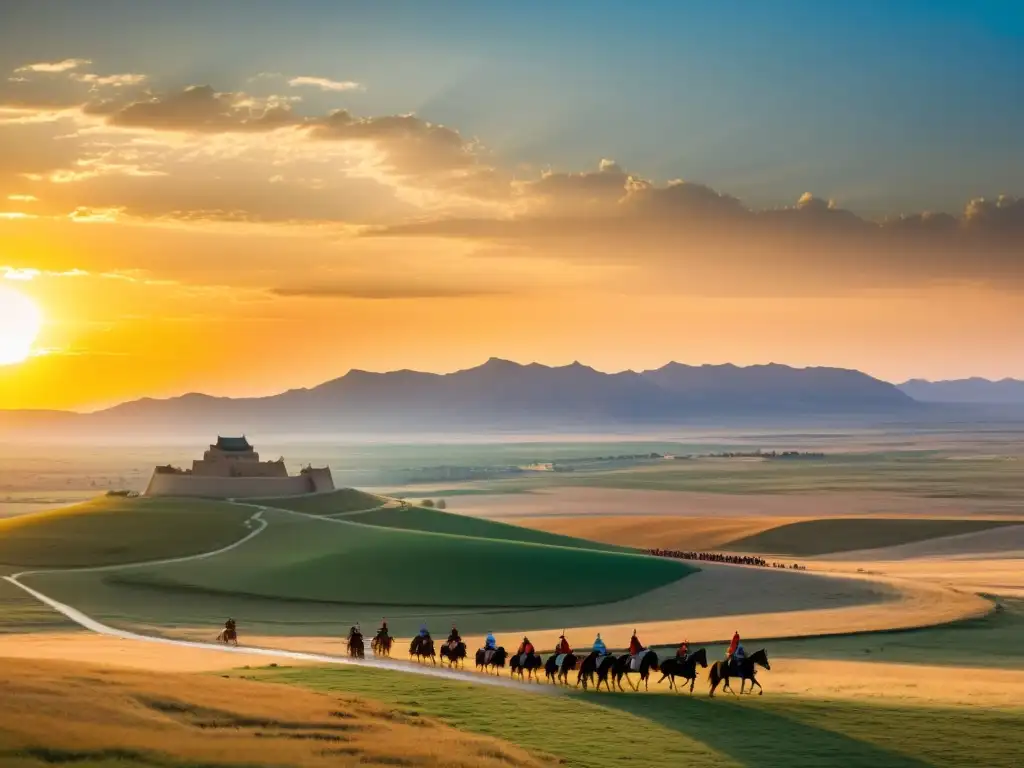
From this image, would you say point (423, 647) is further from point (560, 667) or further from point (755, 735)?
point (755, 735)

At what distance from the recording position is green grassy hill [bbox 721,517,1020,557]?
104562 millimetres

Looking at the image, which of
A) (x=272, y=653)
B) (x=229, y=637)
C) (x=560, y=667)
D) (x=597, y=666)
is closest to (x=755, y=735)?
(x=597, y=666)

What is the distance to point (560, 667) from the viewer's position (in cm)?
3853

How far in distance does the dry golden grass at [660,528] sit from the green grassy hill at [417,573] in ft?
98.5

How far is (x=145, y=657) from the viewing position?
44062 mm

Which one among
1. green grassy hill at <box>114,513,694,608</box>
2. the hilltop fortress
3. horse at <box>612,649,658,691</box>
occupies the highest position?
the hilltop fortress

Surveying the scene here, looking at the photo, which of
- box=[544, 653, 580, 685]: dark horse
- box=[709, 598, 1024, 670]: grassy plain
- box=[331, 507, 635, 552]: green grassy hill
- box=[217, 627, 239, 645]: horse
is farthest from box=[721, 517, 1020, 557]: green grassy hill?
box=[544, 653, 580, 685]: dark horse

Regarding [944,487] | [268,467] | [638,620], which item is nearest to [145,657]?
[638,620]

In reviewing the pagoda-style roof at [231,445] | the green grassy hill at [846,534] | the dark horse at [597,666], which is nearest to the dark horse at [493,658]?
the dark horse at [597,666]

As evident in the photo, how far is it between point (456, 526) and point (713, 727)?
2706 inches

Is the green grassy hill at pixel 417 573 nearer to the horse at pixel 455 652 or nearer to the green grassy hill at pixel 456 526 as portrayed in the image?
the green grassy hill at pixel 456 526

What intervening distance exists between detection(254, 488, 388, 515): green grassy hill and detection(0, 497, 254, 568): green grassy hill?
673 centimetres

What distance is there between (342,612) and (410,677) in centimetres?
2655

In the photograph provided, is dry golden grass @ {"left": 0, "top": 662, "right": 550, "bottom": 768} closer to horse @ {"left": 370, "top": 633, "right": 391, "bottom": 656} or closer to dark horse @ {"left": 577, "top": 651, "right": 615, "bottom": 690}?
dark horse @ {"left": 577, "top": 651, "right": 615, "bottom": 690}
